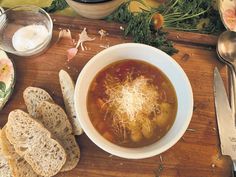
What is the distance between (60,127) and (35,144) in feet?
0.43

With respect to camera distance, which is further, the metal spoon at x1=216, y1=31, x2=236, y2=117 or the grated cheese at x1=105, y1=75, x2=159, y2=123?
the metal spoon at x1=216, y1=31, x2=236, y2=117

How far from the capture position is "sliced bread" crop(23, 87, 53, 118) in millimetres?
1604

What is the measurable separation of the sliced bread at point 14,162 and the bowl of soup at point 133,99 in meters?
0.35

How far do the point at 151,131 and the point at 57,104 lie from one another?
1.49 ft

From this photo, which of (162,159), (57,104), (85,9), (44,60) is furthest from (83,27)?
(162,159)

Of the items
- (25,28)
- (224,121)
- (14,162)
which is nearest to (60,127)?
(14,162)

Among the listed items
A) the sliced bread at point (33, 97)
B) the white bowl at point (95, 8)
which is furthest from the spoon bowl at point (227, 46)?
the sliced bread at point (33, 97)

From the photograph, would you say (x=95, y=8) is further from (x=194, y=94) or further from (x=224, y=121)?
(x=224, y=121)

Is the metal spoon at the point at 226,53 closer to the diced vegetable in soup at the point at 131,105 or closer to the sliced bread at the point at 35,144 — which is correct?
the diced vegetable in soup at the point at 131,105

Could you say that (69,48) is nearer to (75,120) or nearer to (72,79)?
(72,79)

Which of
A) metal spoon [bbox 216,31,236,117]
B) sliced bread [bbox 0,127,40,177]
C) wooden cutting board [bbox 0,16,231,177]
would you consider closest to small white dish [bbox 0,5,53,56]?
wooden cutting board [bbox 0,16,231,177]

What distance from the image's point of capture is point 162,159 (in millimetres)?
1573

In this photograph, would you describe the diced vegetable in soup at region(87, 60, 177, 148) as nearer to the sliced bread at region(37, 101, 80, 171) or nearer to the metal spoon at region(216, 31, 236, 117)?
the sliced bread at region(37, 101, 80, 171)

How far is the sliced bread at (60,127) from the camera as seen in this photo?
1.54 m
